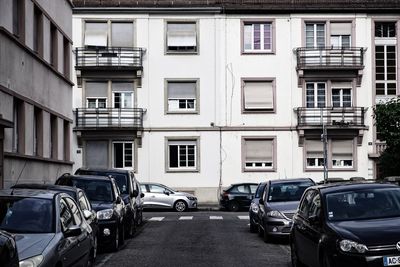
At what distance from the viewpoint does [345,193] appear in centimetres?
1152

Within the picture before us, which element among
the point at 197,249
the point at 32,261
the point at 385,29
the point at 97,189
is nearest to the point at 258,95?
the point at 385,29

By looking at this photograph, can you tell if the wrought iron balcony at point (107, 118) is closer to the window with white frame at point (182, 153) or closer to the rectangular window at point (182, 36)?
the window with white frame at point (182, 153)

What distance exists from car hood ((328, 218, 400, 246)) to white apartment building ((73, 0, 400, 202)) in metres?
32.0

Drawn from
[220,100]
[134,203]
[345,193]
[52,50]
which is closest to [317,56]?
[220,100]

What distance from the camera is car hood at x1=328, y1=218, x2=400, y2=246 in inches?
384

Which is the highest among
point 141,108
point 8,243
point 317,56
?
point 317,56

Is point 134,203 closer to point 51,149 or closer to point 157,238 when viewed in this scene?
point 157,238

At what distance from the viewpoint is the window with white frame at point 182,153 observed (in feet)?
141

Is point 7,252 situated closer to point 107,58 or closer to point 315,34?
point 107,58

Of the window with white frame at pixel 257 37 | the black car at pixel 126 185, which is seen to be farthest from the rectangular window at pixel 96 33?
the black car at pixel 126 185

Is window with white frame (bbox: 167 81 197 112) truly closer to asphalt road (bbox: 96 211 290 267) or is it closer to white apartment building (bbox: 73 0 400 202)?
white apartment building (bbox: 73 0 400 202)

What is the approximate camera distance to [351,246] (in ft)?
32.0

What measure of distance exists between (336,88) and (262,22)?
19.0 feet

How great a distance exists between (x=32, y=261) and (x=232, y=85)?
3523 centimetres
